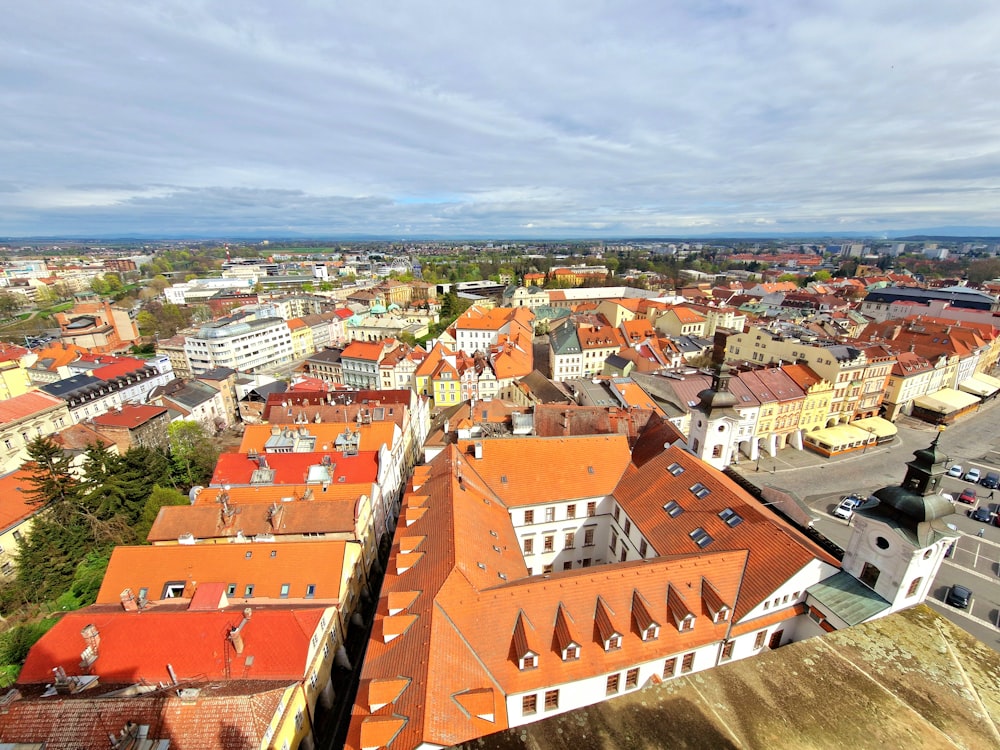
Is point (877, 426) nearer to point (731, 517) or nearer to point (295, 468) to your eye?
point (731, 517)

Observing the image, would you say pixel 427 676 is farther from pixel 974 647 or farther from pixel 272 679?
pixel 974 647

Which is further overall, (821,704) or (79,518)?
(79,518)

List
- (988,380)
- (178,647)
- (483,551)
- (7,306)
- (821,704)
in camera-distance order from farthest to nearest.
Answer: (7,306)
(988,380)
(483,551)
(178,647)
(821,704)

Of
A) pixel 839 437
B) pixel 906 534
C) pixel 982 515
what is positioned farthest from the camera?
pixel 839 437

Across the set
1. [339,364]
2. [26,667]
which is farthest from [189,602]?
[339,364]

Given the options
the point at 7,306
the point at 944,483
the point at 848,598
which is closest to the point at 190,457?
the point at 848,598

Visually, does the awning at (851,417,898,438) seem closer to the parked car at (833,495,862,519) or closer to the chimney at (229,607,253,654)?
the parked car at (833,495,862,519)

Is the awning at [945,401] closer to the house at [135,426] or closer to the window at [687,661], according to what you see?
the window at [687,661]

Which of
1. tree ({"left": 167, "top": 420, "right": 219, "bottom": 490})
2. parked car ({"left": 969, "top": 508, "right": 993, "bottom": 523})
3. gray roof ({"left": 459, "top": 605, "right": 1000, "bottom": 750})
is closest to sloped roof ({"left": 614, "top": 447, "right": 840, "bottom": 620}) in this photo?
gray roof ({"left": 459, "top": 605, "right": 1000, "bottom": 750})
